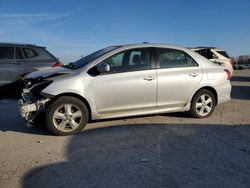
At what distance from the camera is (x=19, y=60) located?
10.1 m

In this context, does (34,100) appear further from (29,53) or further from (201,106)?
(29,53)

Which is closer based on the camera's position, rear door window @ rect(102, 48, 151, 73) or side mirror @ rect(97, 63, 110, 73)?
side mirror @ rect(97, 63, 110, 73)

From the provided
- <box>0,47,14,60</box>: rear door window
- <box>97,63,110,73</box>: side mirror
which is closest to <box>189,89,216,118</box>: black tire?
<box>97,63,110,73</box>: side mirror

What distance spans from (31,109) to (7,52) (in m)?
4.90

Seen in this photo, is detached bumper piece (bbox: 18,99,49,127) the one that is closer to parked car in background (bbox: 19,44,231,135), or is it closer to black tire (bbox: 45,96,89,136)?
parked car in background (bbox: 19,44,231,135)

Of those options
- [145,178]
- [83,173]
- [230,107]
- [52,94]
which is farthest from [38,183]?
[230,107]

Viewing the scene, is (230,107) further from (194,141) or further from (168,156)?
(168,156)

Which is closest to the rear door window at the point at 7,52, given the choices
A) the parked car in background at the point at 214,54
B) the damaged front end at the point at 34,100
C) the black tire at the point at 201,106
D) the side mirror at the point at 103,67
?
the damaged front end at the point at 34,100

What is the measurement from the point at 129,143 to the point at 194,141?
1.09 m

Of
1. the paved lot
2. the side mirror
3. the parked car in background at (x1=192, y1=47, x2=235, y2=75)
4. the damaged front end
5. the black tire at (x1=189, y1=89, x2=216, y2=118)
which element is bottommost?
the paved lot

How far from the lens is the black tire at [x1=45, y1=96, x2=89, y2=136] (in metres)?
5.86

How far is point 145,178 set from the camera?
3938mm

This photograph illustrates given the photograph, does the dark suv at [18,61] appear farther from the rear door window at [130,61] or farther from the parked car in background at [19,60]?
the rear door window at [130,61]

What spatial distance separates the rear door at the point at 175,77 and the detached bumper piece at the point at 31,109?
2.34 meters
